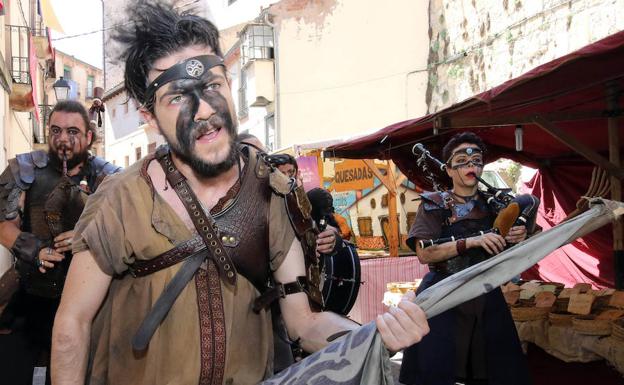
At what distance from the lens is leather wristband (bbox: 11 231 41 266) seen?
12.3 feet

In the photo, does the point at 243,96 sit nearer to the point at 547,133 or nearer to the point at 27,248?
the point at 547,133

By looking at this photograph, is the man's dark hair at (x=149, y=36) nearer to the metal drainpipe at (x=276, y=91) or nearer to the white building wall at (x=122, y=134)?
the metal drainpipe at (x=276, y=91)

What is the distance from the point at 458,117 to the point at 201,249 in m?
4.10

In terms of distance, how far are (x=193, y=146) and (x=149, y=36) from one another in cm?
43

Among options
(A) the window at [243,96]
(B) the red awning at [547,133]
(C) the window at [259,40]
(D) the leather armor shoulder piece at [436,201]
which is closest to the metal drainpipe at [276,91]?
(C) the window at [259,40]

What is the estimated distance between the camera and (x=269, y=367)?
7.15 feet

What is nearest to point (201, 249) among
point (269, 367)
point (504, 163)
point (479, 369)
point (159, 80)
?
point (269, 367)

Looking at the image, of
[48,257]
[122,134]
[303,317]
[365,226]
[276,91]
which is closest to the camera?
[303,317]

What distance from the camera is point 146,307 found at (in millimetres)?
2064

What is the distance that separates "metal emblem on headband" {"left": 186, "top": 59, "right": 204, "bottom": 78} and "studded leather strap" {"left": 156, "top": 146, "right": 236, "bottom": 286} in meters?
0.32

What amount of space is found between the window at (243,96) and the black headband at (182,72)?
23.0 metres

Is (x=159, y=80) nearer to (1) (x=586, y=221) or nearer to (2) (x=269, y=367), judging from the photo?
(2) (x=269, y=367)

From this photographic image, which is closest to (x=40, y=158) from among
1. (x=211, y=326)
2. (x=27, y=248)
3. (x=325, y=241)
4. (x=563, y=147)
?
(x=27, y=248)

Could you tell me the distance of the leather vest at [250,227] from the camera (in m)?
2.17
